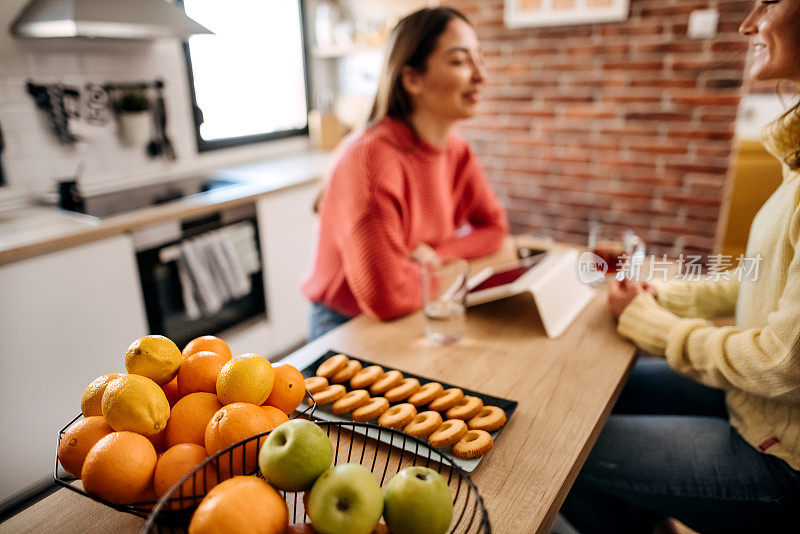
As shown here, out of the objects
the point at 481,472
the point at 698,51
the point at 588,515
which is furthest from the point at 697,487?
the point at 698,51

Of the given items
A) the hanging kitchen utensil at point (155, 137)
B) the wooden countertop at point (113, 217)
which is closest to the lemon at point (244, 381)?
the wooden countertop at point (113, 217)

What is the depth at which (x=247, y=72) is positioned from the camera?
3.18 m

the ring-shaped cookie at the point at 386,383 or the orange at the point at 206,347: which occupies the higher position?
the orange at the point at 206,347

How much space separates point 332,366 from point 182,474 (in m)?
0.37

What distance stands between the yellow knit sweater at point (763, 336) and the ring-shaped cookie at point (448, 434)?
0.49 meters

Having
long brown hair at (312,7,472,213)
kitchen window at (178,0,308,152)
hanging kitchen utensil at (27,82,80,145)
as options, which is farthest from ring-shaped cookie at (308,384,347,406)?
kitchen window at (178,0,308,152)

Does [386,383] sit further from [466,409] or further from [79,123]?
[79,123]

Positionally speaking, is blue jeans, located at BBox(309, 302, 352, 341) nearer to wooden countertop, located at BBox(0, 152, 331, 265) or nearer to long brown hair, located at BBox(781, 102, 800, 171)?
wooden countertop, located at BBox(0, 152, 331, 265)

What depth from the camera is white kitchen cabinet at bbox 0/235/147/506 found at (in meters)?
1.75

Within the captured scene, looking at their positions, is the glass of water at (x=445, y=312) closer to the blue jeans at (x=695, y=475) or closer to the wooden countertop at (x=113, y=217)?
the blue jeans at (x=695, y=475)

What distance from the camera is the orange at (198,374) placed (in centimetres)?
73

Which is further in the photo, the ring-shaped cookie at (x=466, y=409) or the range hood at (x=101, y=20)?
the range hood at (x=101, y=20)

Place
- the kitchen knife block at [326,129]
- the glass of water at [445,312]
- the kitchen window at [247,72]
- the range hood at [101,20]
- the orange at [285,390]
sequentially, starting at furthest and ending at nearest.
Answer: the kitchen knife block at [326,129] < the kitchen window at [247,72] < the range hood at [101,20] < the glass of water at [445,312] < the orange at [285,390]

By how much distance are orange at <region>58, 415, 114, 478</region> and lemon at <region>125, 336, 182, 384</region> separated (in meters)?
0.07
